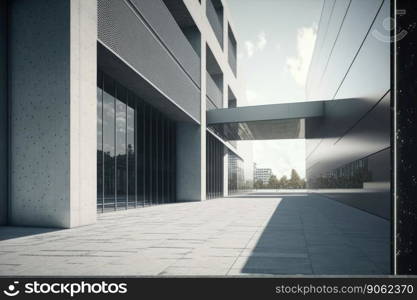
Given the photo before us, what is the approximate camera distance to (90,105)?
10.9 m

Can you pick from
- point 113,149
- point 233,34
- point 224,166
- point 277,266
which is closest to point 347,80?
point 113,149

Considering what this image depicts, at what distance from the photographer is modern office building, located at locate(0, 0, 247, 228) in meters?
10.0

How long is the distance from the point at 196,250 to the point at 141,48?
35.1 ft

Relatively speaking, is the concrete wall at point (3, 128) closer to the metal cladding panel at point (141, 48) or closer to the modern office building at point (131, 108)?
the modern office building at point (131, 108)

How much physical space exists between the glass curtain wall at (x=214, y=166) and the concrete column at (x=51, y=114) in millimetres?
19027

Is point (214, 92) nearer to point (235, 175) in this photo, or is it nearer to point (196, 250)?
point (235, 175)

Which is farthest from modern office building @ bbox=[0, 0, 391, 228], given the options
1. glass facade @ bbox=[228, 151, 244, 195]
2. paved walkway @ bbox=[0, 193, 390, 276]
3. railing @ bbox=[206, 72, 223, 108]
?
glass facade @ bbox=[228, 151, 244, 195]

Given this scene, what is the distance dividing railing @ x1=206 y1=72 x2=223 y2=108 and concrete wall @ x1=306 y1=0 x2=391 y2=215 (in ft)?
31.1

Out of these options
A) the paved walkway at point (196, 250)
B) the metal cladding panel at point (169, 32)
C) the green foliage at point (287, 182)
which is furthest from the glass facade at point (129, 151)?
the green foliage at point (287, 182)

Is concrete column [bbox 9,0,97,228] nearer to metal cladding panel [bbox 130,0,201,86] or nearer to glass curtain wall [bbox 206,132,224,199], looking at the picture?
metal cladding panel [bbox 130,0,201,86]

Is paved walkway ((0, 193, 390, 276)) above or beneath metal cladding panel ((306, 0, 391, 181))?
beneath

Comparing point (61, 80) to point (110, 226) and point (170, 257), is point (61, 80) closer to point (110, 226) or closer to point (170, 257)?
point (110, 226)

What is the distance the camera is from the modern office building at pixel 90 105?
32.9 feet

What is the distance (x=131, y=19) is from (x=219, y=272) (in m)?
11.9
